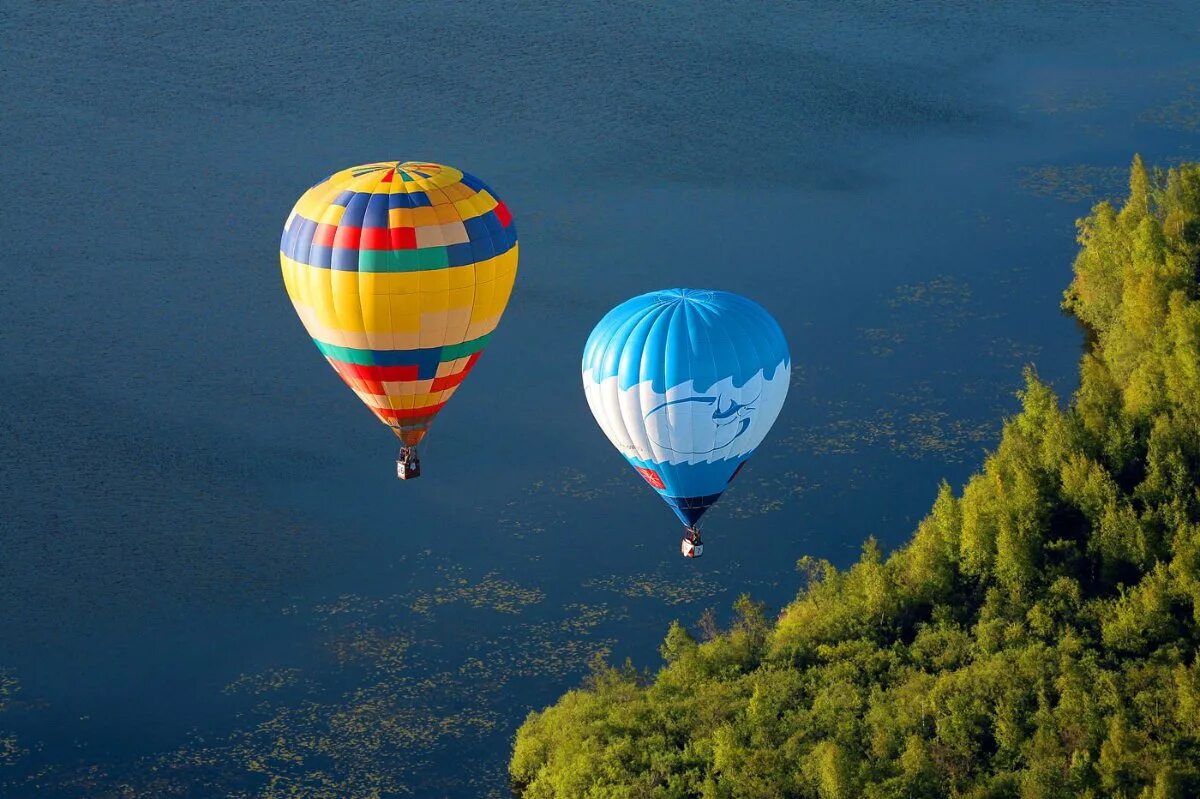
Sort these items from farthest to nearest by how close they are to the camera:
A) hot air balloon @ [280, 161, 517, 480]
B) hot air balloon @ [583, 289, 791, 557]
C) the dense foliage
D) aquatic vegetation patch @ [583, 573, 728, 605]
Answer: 1. aquatic vegetation patch @ [583, 573, 728, 605]
2. hot air balloon @ [280, 161, 517, 480]
3. hot air balloon @ [583, 289, 791, 557]
4. the dense foliage

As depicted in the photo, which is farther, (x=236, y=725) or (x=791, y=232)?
(x=791, y=232)

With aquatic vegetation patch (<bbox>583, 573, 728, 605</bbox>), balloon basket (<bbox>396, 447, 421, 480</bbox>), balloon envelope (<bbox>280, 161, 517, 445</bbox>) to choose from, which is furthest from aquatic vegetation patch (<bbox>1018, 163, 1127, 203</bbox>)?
balloon basket (<bbox>396, 447, 421, 480</bbox>)

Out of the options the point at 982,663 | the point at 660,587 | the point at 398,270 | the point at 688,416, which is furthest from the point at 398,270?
the point at 982,663

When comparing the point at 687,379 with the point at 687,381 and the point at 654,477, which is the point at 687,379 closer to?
the point at 687,381

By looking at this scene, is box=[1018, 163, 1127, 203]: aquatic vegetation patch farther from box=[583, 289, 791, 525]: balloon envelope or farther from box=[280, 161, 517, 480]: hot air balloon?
box=[280, 161, 517, 480]: hot air balloon

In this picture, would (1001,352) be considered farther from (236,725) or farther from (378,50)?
(378,50)

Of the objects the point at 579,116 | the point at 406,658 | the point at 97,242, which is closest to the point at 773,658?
the point at 406,658

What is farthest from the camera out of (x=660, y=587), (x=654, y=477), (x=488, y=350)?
(x=488, y=350)
